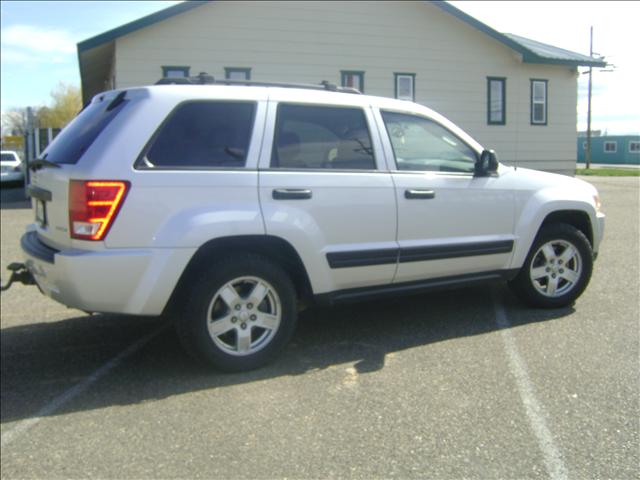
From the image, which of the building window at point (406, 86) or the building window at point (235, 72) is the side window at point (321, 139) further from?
the building window at point (406, 86)

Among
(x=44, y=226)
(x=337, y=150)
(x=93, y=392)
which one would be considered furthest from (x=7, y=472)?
(x=337, y=150)

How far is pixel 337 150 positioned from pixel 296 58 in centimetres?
1243

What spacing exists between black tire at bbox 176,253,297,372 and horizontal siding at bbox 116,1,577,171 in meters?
12.4

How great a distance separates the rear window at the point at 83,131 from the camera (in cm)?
413

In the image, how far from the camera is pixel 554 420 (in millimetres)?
3572

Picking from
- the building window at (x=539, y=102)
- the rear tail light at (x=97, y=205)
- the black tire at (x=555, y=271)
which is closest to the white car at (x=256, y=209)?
the rear tail light at (x=97, y=205)

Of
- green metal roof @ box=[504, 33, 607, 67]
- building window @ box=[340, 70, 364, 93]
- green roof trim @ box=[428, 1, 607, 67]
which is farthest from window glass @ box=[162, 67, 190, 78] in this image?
green metal roof @ box=[504, 33, 607, 67]

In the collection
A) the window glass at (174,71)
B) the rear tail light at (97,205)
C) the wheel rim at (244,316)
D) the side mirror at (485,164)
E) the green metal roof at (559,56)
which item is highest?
the green metal roof at (559,56)

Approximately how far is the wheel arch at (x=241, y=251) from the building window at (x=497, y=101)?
15362 mm

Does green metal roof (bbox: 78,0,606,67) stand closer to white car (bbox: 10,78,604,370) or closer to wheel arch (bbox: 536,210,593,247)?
wheel arch (bbox: 536,210,593,247)

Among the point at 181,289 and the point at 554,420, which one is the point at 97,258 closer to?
the point at 181,289

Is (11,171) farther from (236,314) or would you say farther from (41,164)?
(236,314)

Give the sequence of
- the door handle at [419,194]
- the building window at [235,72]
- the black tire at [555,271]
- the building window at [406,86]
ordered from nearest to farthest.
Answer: the door handle at [419,194] → the black tire at [555,271] → the building window at [235,72] → the building window at [406,86]

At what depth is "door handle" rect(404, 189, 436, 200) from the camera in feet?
15.8
